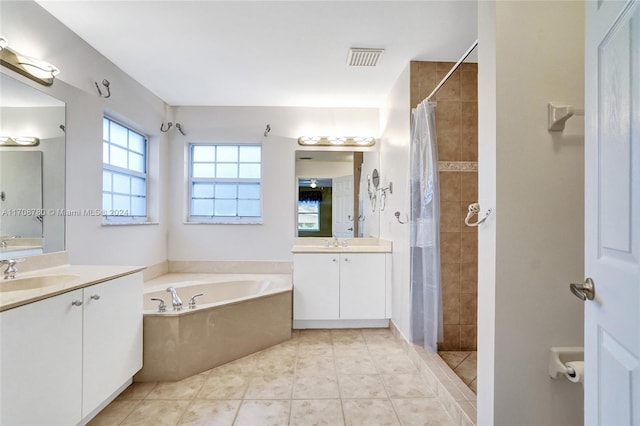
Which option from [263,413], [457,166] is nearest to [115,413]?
[263,413]

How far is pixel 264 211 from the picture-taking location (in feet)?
11.5

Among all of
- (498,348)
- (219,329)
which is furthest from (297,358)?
(498,348)

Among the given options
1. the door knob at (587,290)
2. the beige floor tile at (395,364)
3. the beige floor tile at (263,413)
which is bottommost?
the beige floor tile at (395,364)

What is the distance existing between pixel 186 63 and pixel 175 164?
1.35m

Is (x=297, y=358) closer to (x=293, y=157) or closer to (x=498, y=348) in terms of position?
(x=498, y=348)

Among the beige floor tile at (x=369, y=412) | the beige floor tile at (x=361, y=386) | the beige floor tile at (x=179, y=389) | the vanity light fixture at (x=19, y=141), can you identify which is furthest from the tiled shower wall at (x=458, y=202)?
the vanity light fixture at (x=19, y=141)

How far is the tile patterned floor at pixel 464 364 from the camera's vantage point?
6.56 ft

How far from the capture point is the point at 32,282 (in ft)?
5.41

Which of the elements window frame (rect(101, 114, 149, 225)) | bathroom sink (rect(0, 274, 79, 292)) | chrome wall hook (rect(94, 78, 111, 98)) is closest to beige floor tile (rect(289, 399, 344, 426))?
bathroom sink (rect(0, 274, 79, 292))

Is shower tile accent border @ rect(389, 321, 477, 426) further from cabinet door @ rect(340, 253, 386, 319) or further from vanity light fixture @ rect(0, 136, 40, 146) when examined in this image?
vanity light fixture @ rect(0, 136, 40, 146)

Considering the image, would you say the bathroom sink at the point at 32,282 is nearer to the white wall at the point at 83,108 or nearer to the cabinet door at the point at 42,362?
the cabinet door at the point at 42,362

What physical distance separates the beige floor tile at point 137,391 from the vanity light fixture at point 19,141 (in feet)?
5.49

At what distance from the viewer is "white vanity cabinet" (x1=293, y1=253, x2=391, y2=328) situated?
2.90 m

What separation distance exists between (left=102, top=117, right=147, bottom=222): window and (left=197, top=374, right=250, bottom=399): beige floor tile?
1675 mm
